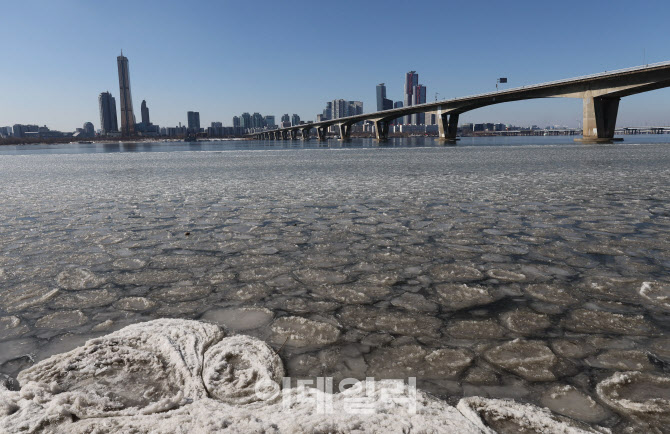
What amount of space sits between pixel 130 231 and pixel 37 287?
102 inches

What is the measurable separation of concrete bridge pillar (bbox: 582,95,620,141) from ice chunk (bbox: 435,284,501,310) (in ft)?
172

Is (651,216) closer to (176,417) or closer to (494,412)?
(494,412)

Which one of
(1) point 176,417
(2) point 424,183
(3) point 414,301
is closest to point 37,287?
(1) point 176,417

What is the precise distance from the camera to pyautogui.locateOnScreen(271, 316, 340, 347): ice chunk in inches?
117

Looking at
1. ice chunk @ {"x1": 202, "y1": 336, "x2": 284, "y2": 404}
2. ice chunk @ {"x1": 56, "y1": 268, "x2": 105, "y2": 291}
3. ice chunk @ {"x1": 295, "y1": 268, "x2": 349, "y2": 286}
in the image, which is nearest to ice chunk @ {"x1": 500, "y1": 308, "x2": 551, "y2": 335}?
ice chunk @ {"x1": 295, "y1": 268, "x2": 349, "y2": 286}

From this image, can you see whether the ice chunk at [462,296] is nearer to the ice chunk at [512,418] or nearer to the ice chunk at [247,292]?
the ice chunk at [512,418]

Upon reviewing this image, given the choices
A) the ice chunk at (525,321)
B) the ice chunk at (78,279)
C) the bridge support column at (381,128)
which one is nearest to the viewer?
the ice chunk at (525,321)

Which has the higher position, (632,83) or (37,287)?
(632,83)

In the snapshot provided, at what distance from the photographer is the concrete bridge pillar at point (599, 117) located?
46656 millimetres

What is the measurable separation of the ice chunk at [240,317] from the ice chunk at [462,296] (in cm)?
158

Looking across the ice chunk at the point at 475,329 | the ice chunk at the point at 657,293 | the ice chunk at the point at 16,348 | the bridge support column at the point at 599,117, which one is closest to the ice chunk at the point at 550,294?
the ice chunk at the point at 657,293

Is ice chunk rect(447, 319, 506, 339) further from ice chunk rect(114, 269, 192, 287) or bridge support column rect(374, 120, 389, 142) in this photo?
bridge support column rect(374, 120, 389, 142)

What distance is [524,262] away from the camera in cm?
467

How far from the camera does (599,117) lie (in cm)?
4772
